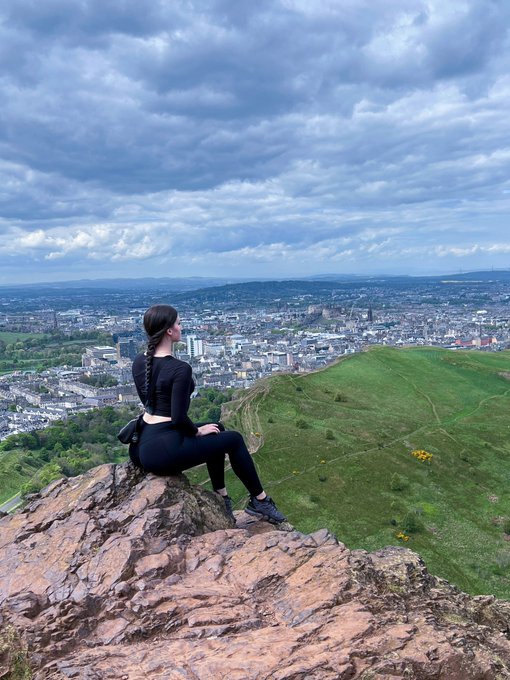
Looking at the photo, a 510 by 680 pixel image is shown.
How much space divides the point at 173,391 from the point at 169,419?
57cm

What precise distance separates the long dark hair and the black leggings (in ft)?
2.32

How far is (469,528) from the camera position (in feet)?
108

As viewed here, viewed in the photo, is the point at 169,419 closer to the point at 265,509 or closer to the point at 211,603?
the point at 265,509

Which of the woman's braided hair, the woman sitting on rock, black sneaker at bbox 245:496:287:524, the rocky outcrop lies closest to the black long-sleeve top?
the woman sitting on rock

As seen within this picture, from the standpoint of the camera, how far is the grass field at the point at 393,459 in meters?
31.2

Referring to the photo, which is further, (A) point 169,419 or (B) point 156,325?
(B) point 156,325

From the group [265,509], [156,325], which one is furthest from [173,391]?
[265,509]

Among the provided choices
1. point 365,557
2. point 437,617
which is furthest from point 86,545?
point 437,617

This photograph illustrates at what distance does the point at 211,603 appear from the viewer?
705cm

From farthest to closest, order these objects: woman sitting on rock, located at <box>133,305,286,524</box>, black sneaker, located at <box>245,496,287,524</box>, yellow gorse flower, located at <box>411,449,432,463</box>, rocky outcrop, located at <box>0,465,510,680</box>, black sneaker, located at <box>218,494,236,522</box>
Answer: yellow gorse flower, located at <box>411,449,432,463</box> → black sneaker, located at <box>245,496,287,524</box> → black sneaker, located at <box>218,494,236,522</box> → woman sitting on rock, located at <box>133,305,286,524</box> → rocky outcrop, located at <box>0,465,510,680</box>

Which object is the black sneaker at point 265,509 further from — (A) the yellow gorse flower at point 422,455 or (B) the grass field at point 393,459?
(A) the yellow gorse flower at point 422,455

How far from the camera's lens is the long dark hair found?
9.37 m

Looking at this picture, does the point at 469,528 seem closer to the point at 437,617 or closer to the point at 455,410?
the point at 455,410

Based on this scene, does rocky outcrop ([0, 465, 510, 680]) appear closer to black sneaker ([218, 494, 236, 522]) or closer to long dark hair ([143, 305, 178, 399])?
black sneaker ([218, 494, 236, 522])
